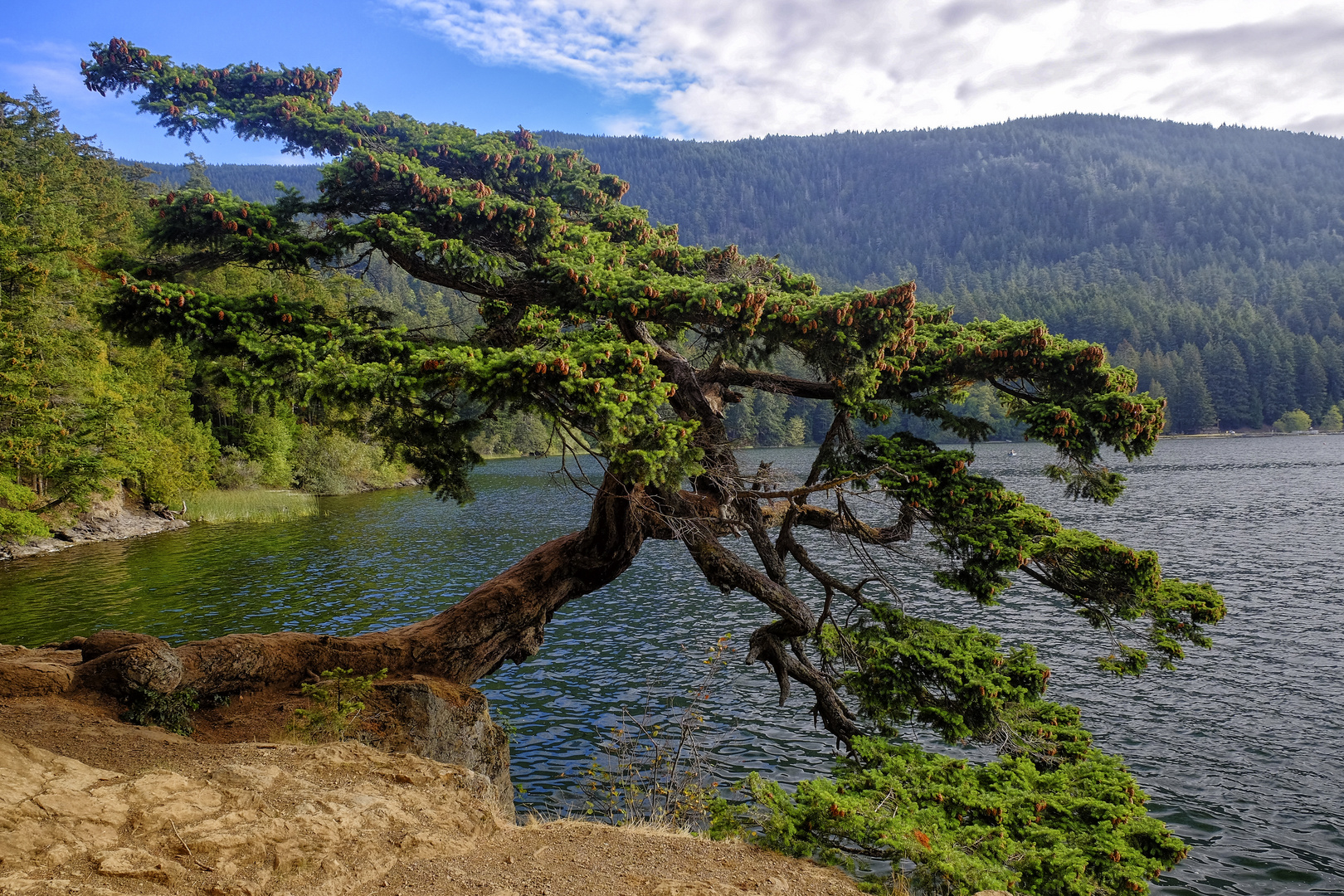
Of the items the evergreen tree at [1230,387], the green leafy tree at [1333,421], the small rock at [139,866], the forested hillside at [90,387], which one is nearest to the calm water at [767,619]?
the forested hillside at [90,387]

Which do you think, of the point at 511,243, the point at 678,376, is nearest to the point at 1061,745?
the point at 678,376

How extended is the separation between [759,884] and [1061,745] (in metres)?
4.53

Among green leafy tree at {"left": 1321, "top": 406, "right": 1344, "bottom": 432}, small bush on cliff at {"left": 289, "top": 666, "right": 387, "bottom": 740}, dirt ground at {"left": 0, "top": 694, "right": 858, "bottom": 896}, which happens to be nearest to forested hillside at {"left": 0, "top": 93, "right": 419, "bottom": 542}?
small bush on cliff at {"left": 289, "top": 666, "right": 387, "bottom": 740}

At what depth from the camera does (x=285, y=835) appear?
5.47m

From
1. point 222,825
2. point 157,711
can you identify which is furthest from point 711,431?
point 157,711

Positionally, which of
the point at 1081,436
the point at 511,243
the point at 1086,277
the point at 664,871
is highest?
the point at 1086,277

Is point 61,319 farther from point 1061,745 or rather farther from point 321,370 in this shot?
point 1061,745

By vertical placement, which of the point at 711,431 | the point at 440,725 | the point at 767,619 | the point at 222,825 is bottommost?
the point at 767,619

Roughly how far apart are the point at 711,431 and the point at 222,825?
656cm

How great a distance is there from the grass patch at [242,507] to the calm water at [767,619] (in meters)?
2.15

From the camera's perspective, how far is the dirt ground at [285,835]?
478cm

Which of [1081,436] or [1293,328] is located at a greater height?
[1293,328]

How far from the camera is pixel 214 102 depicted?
1094 centimetres

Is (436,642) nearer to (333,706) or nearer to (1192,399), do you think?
(333,706)
